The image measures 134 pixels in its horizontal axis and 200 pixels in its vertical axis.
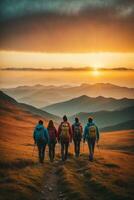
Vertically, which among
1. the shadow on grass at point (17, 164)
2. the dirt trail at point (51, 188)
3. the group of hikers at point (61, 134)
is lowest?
the dirt trail at point (51, 188)

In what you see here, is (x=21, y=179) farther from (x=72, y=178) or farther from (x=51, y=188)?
(x=72, y=178)

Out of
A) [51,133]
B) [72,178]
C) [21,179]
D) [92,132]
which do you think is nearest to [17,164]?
[51,133]

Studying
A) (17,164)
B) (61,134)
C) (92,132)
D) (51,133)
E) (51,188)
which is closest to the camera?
(51,188)

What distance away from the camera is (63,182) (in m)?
29.1

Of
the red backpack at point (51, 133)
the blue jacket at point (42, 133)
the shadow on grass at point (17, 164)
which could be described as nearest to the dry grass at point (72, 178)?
the shadow on grass at point (17, 164)

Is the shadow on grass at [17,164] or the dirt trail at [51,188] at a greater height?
the shadow on grass at [17,164]

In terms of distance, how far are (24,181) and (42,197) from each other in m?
2.75

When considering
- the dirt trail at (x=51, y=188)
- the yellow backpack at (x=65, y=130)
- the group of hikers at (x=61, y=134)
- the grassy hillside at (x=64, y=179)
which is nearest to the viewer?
the dirt trail at (x=51, y=188)

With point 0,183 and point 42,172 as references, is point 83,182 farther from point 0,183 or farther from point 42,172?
point 0,183

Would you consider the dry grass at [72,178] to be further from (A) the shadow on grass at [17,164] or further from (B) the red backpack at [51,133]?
(B) the red backpack at [51,133]

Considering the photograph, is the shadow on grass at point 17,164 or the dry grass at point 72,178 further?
the shadow on grass at point 17,164

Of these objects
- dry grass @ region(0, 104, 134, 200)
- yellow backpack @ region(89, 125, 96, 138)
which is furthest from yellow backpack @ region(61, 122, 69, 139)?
dry grass @ region(0, 104, 134, 200)

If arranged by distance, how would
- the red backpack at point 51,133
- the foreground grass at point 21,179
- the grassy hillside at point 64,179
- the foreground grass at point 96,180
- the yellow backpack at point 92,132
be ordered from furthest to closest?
the yellow backpack at point 92,132
the red backpack at point 51,133
the foreground grass at point 96,180
the grassy hillside at point 64,179
the foreground grass at point 21,179

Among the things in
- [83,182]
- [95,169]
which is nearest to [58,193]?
[83,182]
